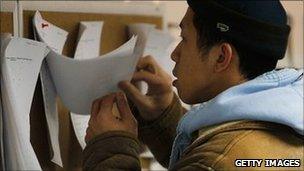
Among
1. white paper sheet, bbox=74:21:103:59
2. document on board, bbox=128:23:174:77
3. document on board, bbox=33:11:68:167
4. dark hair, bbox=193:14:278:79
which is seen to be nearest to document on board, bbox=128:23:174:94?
document on board, bbox=128:23:174:77

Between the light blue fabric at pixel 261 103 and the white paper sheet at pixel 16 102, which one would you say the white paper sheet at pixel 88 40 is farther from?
the light blue fabric at pixel 261 103

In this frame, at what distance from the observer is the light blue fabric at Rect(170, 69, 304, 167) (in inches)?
28.9

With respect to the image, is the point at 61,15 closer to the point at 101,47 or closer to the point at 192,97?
the point at 101,47

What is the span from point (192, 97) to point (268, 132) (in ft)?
0.61

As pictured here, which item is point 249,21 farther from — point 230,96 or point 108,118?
point 108,118

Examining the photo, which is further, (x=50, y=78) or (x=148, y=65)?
(x=148, y=65)

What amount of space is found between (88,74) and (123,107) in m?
0.11

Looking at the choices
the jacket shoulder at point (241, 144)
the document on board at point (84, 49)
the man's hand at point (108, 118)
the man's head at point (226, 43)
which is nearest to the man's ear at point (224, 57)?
the man's head at point (226, 43)

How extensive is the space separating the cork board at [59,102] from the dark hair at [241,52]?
0.33 meters

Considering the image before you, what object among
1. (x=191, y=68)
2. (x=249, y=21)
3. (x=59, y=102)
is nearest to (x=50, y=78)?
(x=59, y=102)

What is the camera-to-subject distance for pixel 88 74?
0.97 m

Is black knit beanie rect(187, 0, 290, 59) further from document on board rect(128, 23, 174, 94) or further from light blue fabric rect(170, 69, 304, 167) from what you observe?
document on board rect(128, 23, 174, 94)

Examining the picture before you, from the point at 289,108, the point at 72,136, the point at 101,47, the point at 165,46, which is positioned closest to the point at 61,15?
the point at 101,47

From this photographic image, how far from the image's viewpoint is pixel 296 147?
0.77 metres
